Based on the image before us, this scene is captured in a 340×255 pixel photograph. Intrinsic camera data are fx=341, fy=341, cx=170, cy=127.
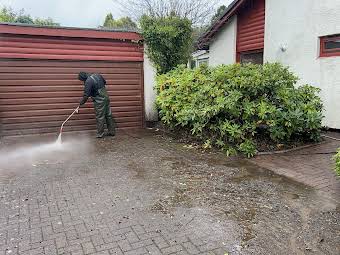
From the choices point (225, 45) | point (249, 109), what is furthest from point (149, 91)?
point (225, 45)

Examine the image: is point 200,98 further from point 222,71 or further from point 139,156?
point 139,156

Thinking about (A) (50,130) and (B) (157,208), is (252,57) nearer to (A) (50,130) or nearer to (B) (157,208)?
(A) (50,130)

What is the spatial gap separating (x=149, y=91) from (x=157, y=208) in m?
6.27

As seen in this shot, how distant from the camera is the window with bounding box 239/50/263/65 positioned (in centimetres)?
1219

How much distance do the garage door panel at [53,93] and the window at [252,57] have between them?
4.72 m

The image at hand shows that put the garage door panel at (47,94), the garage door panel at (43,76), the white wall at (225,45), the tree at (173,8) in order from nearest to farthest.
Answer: the garage door panel at (43,76)
the garage door panel at (47,94)
the white wall at (225,45)
the tree at (173,8)

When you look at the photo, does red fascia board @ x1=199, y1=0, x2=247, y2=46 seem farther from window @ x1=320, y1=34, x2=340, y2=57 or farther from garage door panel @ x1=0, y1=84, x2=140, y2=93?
garage door panel @ x1=0, y1=84, x2=140, y2=93

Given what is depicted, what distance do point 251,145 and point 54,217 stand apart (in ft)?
13.7

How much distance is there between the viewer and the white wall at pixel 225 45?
13258mm

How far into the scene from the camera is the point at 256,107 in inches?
275

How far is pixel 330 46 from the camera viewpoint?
9039mm

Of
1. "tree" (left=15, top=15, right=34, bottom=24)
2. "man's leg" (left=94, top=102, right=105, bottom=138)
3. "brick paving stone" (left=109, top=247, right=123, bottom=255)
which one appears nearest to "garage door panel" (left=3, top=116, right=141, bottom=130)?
"man's leg" (left=94, top=102, right=105, bottom=138)

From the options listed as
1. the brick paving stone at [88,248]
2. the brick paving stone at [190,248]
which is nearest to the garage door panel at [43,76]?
the brick paving stone at [88,248]

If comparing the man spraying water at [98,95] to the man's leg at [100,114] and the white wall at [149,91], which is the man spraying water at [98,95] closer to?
the man's leg at [100,114]
